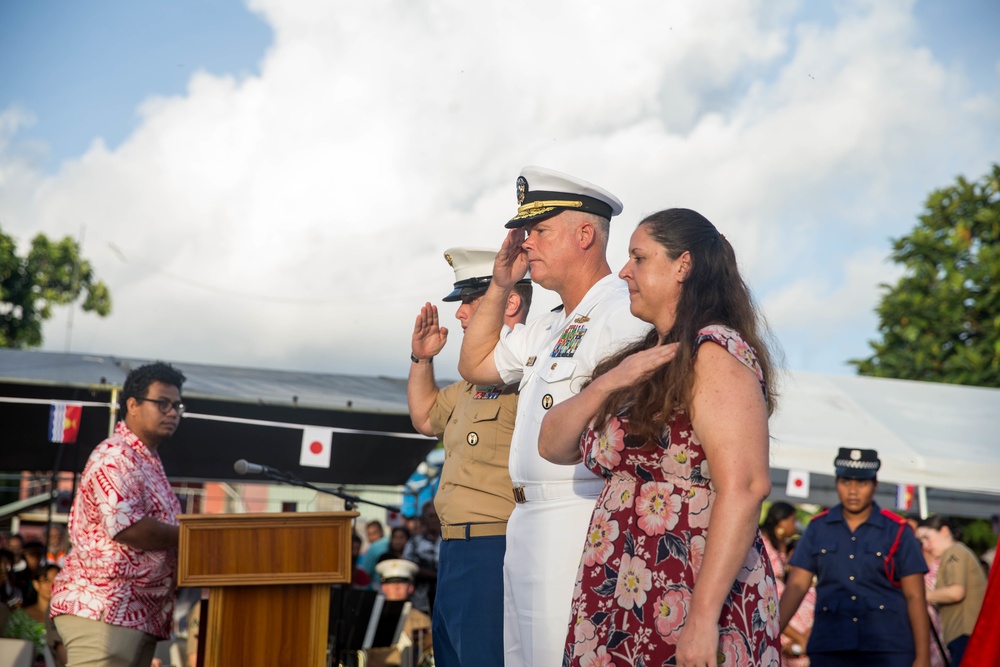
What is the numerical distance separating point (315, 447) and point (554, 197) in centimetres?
673

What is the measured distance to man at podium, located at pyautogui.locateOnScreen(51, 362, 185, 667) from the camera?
14.5 feet

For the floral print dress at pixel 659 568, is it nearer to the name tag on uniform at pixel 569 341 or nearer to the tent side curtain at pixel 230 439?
the name tag on uniform at pixel 569 341

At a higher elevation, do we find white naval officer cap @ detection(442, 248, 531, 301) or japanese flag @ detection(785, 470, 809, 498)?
white naval officer cap @ detection(442, 248, 531, 301)

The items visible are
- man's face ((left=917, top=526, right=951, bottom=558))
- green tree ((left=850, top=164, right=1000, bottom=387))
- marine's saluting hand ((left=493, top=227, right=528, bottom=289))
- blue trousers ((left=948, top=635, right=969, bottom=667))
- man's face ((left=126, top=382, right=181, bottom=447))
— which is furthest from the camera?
green tree ((left=850, top=164, right=1000, bottom=387))

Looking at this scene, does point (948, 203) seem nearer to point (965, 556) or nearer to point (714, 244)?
point (965, 556)

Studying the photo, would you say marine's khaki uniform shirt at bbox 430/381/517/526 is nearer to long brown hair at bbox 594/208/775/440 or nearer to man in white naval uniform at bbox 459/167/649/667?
man in white naval uniform at bbox 459/167/649/667

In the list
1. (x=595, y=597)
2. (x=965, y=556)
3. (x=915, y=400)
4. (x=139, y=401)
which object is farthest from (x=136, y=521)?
(x=915, y=400)

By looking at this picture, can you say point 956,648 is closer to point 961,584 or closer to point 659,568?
point 961,584

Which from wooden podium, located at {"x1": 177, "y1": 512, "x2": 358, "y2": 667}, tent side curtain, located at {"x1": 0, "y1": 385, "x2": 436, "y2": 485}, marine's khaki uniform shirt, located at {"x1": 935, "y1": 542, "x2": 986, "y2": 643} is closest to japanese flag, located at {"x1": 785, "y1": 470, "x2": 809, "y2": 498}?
marine's khaki uniform shirt, located at {"x1": 935, "y1": 542, "x2": 986, "y2": 643}

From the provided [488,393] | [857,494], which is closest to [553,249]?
[488,393]

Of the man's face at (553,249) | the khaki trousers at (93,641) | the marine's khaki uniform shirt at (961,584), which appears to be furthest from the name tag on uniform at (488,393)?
the marine's khaki uniform shirt at (961,584)

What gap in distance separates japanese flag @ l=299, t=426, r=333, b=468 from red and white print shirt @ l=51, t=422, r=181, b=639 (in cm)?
487

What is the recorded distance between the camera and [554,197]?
333 centimetres

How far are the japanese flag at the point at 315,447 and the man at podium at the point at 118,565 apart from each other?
481 cm
